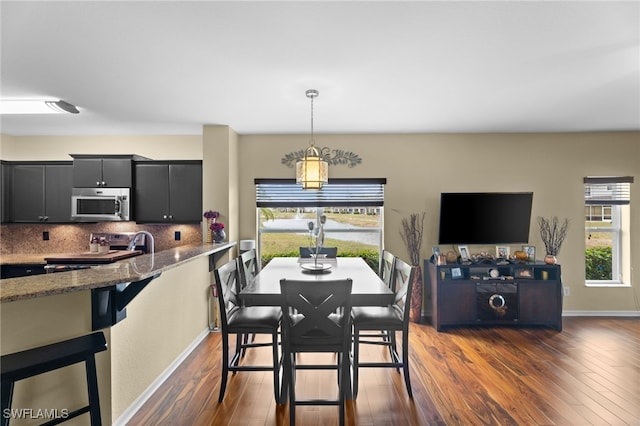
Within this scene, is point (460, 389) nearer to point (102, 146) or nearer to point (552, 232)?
point (552, 232)


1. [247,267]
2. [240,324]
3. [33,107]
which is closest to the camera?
[240,324]

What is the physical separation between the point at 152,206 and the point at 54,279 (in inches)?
116

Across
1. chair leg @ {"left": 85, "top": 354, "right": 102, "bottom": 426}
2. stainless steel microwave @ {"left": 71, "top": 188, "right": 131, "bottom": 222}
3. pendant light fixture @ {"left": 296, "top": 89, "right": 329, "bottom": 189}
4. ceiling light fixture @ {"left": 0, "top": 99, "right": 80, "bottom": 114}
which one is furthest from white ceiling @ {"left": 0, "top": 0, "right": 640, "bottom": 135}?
chair leg @ {"left": 85, "top": 354, "right": 102, "bottom": 426}

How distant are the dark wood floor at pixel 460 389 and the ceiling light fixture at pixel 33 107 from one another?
2764 mm

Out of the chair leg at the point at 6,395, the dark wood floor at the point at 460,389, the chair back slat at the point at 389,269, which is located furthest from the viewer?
the chair back slat at the point at 389,269

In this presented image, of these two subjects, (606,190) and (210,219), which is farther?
(606,190)

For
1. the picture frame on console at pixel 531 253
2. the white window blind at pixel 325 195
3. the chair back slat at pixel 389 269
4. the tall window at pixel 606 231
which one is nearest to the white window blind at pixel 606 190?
the tall window at pixel 606 231

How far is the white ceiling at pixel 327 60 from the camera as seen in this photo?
194cm

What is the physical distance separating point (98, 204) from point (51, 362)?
3.50 metres

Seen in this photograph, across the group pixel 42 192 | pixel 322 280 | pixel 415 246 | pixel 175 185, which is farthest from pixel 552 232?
pixel 42 192

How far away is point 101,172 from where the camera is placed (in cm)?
457

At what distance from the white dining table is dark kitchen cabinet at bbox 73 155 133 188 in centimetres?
241

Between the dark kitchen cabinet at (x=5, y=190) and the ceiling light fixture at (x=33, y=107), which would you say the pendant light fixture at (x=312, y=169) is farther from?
the dark kitchen cabinet at (x=5, y=190)

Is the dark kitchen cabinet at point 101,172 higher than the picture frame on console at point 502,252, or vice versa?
the dark kitchen cabinet at point 101,172
